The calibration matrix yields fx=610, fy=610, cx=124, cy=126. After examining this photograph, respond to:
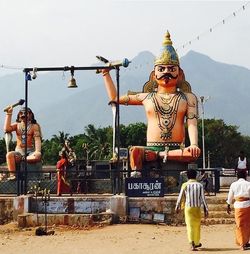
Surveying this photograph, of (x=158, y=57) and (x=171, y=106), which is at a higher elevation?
(x=158, y=57)

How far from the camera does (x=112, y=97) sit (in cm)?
2262

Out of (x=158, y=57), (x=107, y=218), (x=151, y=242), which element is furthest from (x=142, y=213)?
(x=158, y=57)

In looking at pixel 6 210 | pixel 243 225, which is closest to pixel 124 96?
pixel 6 210

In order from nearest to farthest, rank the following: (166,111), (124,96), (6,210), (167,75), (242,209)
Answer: (242,209)
(6,210)
(166,111)
(167,75)
(124,96)

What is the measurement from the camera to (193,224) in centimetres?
1135

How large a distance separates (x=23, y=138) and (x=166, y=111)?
5.32 metres

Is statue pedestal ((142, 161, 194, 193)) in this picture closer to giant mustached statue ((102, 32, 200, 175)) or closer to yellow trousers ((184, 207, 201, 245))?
giant mustached statue ((102, 32, 200, 175))

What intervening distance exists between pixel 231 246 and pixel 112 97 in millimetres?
11615

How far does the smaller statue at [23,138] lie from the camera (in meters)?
21.8

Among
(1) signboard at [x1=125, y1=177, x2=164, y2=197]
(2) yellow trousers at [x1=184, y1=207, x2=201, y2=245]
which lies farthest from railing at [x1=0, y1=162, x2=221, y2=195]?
(2) yellow trousers at [x1=184, y1=207, x2=201, y2=245]

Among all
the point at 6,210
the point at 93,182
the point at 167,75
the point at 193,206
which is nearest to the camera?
the point at 193,206

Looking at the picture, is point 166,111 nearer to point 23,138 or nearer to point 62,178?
point 62,178

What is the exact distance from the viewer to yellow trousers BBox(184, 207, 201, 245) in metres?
11.3

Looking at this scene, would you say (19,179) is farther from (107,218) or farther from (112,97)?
(112,97)
